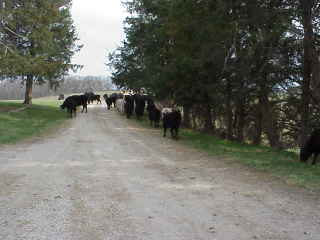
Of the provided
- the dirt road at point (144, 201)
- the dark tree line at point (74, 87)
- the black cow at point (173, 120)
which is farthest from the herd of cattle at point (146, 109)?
the dark tree line at point (74, 87)

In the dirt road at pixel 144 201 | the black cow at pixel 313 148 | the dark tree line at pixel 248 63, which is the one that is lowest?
the dirt road at pixel 144 201

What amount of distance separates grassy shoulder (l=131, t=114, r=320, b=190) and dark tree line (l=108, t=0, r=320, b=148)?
2.46 m

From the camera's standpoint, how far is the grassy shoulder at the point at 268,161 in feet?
35.1

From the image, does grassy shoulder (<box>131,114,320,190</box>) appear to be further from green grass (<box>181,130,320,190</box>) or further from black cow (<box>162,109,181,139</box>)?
black cow (<box>162,109,181,139</box>)

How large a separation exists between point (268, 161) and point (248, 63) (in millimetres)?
5734

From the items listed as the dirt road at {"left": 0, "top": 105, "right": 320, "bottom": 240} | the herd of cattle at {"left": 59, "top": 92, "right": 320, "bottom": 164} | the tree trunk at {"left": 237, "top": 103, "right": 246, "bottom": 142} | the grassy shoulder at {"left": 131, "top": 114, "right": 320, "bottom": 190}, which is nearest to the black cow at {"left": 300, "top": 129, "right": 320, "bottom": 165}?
the herd of cattle at {"left": 59, "top": 92, "right": 320, "bottom": 164}

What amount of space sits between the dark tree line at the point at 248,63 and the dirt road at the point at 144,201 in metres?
5.26

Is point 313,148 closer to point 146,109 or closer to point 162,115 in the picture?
point 162,115

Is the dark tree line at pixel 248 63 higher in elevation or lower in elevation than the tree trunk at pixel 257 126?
higher

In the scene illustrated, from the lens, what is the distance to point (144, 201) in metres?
8.02

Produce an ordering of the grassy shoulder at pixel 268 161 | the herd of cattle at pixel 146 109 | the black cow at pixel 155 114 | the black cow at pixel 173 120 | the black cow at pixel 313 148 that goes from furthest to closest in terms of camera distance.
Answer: the black cow at pixel 155 114
the herd of cattle at pixel 146 109
the black cow at pixel 173 120
the black cow at pixel 313 148
the grassy shoulder at pixel 268 161

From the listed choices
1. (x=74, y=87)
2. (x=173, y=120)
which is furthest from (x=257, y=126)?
(x=74, y=87)

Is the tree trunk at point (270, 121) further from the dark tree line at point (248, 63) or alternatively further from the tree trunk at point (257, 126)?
the tree trunk at point (257, 126)

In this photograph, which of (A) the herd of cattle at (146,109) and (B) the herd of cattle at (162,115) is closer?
(B) the herd of cattle at (162,115)
